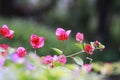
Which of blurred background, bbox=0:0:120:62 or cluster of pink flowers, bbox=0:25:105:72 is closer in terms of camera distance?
cluster of pink flowers, bbox=0:25:105:72

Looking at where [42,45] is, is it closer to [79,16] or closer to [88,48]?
[88,48]

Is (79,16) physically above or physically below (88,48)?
above

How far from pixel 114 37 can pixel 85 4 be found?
1572mm

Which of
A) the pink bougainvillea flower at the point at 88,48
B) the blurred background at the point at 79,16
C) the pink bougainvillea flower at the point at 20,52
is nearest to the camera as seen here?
the pink bougainvillea flower at the point at 20,52

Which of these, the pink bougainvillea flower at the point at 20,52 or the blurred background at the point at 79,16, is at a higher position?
the blurred background at the point at 79,16

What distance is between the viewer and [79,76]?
115 centimetres

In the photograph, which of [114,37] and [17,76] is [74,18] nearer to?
[114,37]

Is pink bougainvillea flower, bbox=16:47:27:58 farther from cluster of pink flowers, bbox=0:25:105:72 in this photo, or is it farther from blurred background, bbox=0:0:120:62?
blurred background, bbox=0:0:120:62

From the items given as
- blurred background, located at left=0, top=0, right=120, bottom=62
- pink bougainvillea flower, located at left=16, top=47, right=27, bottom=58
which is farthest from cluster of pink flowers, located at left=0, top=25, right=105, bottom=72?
blurred background, located at left=0, top=0, right=120, bottom=62

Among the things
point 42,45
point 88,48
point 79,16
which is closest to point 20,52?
point 42,45

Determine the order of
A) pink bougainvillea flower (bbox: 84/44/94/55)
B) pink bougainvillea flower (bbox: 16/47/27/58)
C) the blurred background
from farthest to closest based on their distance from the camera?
the blurred background
pink bougainvillea flower (bbox: 84/44/94/55)
pink bougainvillea flower (bbox: 16/47/27/58)

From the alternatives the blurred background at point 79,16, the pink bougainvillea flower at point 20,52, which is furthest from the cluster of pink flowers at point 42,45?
the blurred background at point 79,16

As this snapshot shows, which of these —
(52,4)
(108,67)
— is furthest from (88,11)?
(108,67)

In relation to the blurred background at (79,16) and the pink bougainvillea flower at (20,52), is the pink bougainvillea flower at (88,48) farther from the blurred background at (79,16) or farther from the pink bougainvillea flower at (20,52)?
the blurred background at (79,16)
